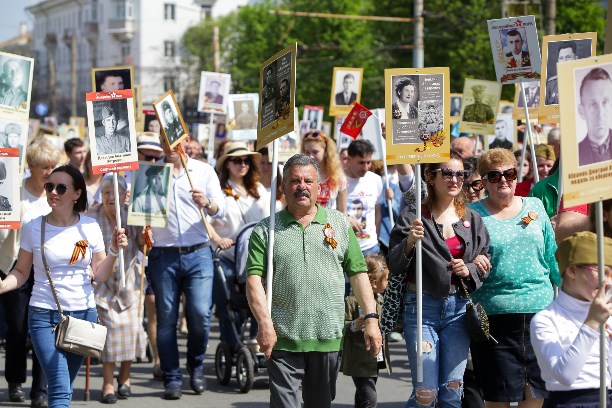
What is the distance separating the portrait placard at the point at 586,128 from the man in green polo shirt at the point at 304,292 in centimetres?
183

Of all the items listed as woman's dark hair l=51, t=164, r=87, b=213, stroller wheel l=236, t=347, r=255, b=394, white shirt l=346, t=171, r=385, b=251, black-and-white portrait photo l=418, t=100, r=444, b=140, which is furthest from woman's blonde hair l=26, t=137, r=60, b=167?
black-and-white portrait photo l=418, t=100, r=444, b=140

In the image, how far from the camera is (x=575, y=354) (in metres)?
4.98

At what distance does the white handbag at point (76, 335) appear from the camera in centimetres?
750

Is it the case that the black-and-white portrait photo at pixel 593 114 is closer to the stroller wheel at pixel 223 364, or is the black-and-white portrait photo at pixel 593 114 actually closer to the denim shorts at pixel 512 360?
the denim shorts at pixel 512 360

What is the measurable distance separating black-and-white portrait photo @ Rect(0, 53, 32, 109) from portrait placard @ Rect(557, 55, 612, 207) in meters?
5.20

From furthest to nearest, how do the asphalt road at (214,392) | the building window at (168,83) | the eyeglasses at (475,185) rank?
the building window at (168,83) < the asphalt road at (214,392) < the eyeglasses at (475,185)

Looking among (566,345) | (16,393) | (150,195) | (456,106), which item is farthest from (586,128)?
(456,106)

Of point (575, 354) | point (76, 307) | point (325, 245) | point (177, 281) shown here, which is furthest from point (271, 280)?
point (177, 281)

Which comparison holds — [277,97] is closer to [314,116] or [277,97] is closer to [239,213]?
[239,213]

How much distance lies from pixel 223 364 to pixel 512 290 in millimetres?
4143

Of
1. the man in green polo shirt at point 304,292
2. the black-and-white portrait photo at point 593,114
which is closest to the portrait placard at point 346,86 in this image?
the man in green polo shirt at point 304,292

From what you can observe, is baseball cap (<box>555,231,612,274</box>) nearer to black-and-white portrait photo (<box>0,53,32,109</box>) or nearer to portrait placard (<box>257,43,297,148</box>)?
portrait placard (<box>257,43,297,148</box>)

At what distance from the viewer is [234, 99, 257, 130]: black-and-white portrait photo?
15836 millimetres

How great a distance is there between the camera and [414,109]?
24.2ft
